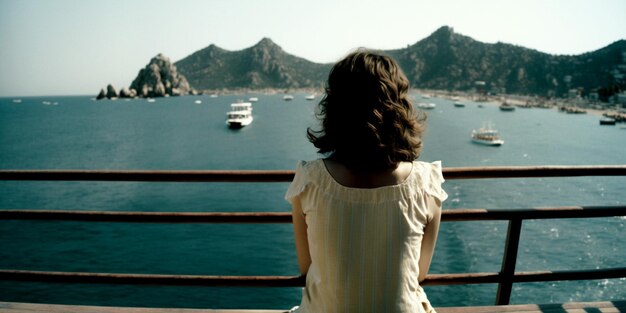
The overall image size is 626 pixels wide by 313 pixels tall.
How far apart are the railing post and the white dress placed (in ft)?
4.69

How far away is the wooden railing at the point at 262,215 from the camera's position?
2486mm

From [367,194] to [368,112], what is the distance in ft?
0.90

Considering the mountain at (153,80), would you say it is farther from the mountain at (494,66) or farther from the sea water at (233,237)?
the sea water at (233,237)

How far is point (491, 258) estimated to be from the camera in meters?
22.9

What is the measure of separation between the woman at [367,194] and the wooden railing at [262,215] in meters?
0.97

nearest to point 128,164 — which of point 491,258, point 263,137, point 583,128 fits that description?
point 263,137

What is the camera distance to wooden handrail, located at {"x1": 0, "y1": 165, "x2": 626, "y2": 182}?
2.43m

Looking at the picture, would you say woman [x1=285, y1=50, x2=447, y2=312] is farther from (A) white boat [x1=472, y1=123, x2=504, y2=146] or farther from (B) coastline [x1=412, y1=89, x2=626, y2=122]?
(B) coastline [x1=412, y1=89, x2=626, y2=122]

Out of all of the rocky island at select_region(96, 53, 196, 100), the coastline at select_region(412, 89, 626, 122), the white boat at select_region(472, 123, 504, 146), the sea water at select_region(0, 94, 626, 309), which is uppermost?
the rocky island at select_region(96, 53, 196, 100)

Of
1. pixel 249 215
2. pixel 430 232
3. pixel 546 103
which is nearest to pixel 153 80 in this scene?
pixel 546 103

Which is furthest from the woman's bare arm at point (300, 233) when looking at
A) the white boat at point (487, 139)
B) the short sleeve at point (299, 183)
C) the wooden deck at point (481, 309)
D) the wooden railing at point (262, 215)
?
the white boat at point (487, 139)

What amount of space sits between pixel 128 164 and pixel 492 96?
145232 millimetres

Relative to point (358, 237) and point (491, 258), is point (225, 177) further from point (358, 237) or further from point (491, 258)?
point (491, 258)

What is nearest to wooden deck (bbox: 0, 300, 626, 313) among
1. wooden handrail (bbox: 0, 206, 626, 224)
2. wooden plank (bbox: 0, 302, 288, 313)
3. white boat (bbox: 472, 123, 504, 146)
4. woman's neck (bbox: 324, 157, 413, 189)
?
wooden plank (bbox: 0, 302, 288, 313)
